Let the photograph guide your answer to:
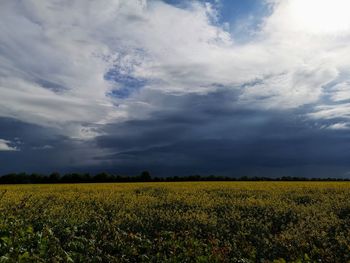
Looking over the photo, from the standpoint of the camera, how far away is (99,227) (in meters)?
16.0

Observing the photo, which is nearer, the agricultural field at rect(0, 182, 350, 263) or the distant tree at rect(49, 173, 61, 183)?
the agricultural field at rect(0, 182, 350, 263)

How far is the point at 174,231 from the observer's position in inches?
643

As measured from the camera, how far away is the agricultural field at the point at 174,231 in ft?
34.9

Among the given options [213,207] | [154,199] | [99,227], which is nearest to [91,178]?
[154,199]

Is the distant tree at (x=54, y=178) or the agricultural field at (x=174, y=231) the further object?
the distant tree at (x=54, y=178)

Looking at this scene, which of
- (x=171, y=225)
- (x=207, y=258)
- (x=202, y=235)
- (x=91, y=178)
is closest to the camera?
(x=207, y=258)

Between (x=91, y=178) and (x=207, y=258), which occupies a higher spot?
(x=91, y=178)

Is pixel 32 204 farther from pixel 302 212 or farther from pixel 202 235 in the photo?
pixel 302 212

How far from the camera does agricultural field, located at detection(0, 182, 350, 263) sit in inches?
419

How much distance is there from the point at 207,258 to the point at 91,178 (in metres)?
54.6

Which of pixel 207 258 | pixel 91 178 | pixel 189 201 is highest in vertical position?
pixel 91 178

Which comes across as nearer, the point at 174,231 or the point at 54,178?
the point at 174,231

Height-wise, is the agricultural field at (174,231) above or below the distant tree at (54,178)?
below

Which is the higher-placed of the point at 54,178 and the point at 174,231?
the point at 54,178
